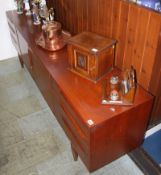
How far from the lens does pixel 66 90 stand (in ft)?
4.28

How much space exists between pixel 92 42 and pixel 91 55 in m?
0.11

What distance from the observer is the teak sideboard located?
1.14 meters

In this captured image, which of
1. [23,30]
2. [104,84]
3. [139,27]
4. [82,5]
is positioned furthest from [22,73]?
[139,27]

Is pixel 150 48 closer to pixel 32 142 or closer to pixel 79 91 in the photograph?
pixel 79 91

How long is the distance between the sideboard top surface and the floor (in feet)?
1.75

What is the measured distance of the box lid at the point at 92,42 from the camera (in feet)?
4.12

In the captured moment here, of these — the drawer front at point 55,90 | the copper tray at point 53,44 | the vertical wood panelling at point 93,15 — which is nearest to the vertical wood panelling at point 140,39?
the vertical wood panelling at point 93,15

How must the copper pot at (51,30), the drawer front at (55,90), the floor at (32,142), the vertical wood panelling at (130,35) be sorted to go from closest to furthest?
the vertical wood panelling at (130,35) → the drawer front at (55,90) → the floor at (32,142) → the copper pot at (51,30)

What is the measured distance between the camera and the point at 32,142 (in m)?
1.69

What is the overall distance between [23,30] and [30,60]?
0.30 meters

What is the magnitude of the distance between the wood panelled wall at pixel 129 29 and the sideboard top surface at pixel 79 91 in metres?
0.11

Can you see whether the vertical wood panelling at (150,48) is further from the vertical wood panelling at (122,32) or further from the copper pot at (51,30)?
the copper pot at (51,30)

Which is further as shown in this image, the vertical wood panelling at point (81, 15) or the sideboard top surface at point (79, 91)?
the vertical wood panelling at point (81, 15)

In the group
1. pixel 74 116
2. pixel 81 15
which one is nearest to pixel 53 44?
pixel 81 15
